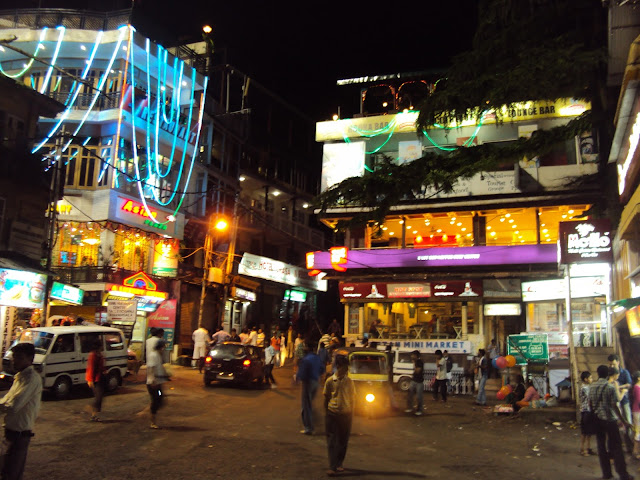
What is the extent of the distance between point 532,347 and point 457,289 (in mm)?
9623

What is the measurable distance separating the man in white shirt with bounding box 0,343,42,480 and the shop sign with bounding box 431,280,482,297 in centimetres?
2269

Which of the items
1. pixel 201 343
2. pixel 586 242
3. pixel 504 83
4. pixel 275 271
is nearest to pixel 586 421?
pixel 586 242

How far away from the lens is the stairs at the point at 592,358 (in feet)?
46.0

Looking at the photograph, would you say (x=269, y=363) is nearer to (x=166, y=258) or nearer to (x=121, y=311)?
(x=121, y=311)

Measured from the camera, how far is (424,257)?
27.2 m

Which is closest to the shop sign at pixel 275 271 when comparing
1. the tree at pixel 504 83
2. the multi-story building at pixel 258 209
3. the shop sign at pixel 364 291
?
the multi-story building at pixel 258 209

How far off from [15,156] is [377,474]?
51.7 ft

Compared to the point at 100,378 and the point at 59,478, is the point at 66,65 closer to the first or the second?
the point at 100,378

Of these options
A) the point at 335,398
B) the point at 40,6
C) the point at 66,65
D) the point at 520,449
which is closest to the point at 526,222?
the point at 520,449

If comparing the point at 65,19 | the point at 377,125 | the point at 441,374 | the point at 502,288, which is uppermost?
the point at 65,19

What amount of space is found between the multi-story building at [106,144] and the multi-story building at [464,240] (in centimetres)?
870

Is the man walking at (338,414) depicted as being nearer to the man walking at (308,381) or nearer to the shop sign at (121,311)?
the man walking at (308,381)

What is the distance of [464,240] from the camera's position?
29078mm

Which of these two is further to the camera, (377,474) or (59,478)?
(377,474)
